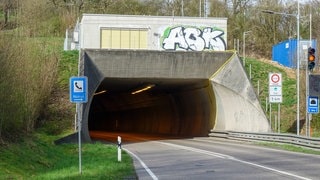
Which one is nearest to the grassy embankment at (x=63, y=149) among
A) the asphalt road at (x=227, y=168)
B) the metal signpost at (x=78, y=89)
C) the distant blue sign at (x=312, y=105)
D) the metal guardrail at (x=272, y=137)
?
the asphalt road at (x=227, y=168)

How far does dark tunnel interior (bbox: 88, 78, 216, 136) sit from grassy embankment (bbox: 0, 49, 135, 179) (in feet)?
16.1

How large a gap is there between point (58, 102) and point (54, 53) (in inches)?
138

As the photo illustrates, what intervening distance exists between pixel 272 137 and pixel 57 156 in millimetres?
13411

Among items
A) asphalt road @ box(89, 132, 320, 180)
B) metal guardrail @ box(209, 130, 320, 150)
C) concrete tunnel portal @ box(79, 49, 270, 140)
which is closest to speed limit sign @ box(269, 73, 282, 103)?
metal guardrail @ box(209, 130, 320, 150)

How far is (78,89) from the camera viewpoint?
58.2ft

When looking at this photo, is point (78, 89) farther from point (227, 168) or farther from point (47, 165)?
point (227, 168)

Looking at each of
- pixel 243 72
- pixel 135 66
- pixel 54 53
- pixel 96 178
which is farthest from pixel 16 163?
pixel 243 72

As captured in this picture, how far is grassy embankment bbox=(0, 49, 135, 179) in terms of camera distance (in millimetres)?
17641

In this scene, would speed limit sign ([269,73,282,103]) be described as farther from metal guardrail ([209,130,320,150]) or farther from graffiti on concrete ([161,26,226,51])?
graffiti on concrete ([161,26,226,51])

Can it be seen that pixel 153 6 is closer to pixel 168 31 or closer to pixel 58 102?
pixel 168 31

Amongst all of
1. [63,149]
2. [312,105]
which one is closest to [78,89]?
[63,149]

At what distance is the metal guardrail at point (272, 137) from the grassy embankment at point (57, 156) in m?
8.62

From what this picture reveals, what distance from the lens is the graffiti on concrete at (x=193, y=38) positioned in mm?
47125

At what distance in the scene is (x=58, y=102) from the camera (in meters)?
37.8
